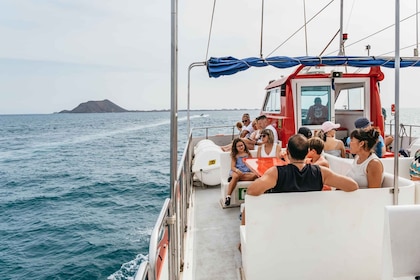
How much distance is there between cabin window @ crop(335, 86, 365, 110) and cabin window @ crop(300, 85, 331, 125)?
0.83 m

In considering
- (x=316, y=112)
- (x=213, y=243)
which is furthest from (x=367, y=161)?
(x=316, y=112)

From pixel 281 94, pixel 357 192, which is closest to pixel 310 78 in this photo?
pixel 281 94

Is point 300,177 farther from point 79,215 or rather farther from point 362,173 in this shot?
point 79,215

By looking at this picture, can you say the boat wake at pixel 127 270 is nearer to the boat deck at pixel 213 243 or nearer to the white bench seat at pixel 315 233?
the boat deck at pixel 213 243

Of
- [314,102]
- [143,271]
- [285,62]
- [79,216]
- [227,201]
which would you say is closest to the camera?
[143,271]

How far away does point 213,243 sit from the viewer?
3338 millimetres

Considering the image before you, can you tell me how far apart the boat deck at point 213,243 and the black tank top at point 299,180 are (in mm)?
938

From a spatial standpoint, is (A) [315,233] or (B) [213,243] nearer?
(A) [315,233]

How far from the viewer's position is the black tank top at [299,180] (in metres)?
2.23

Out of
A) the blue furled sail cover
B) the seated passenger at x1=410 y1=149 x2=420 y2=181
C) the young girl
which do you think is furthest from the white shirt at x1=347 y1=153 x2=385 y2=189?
the blue furled sail cover

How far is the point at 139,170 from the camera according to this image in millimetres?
23078

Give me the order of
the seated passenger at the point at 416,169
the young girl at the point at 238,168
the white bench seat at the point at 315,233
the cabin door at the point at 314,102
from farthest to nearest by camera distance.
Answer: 1. the cabin door at the point at 314,102
2. the young girl at the point at 238,168
3. the seated passenger at the point at 416,169
4. the white bench seat at the point at 315,233

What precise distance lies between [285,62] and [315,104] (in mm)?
1481

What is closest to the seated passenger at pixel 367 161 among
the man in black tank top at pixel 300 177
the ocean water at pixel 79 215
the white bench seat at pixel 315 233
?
the white bench seat at pixel 315 233
